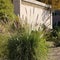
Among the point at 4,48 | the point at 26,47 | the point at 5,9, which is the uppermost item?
the point at 26,47

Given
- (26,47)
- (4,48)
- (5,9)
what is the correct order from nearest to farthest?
(26,47), (4,48), (5,9)

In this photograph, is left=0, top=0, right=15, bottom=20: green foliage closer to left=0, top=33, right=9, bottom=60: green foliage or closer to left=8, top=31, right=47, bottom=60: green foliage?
left=0, top=33, right=9, bottom=60: green foliage

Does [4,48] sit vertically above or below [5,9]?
above

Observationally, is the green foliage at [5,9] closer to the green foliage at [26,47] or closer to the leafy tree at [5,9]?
the leafy tree at [5,9]

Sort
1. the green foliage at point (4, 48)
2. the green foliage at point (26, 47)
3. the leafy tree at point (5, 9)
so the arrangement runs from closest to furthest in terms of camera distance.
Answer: the green foliage at point (26, 47) → the green foliage at point (4, 48) → the leafy tree at point (5, 9)

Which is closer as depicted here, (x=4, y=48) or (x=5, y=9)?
(x=4, y=48)

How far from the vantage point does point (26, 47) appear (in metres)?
8.80

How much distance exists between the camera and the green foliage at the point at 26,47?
8.78 meters

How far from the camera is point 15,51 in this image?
8789mm

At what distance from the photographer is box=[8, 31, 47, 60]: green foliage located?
878 centimetres

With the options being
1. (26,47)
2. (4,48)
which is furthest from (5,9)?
(26,47)

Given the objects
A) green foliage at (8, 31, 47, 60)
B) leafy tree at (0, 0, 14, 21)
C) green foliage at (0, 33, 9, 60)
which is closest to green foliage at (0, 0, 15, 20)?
leafy tree at (0, 0, 14, 21)

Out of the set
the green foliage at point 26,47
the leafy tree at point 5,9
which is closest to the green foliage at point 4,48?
the green foliage at point 26,47

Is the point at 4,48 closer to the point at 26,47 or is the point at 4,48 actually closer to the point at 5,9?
the point at 26,47
